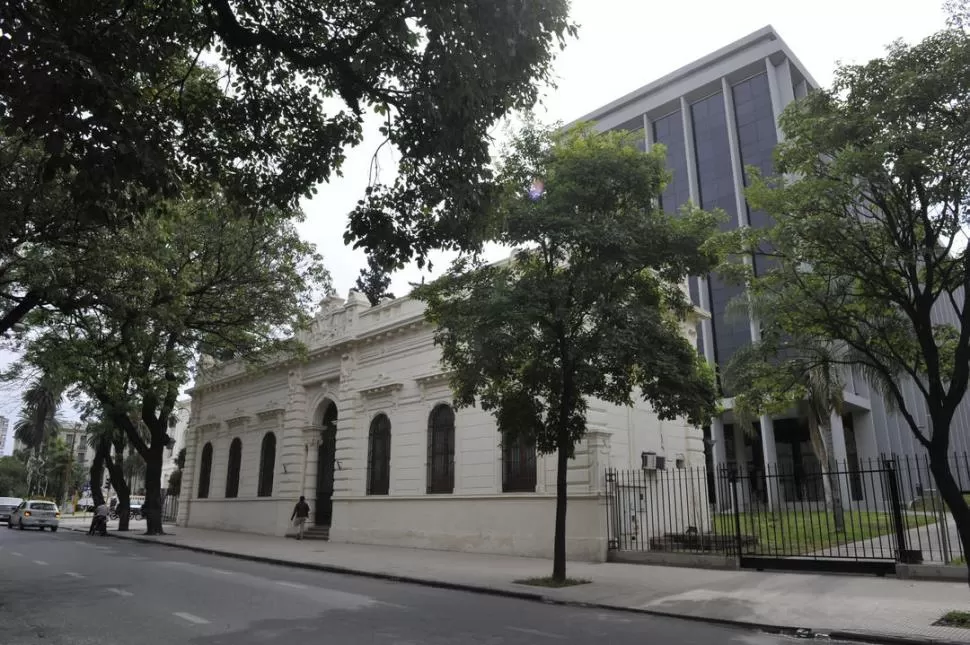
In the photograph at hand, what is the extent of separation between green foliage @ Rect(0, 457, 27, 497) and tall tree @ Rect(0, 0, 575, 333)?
3322 inches

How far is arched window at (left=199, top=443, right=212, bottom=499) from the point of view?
106ft

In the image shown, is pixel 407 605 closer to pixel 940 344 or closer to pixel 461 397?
pixel 461 397

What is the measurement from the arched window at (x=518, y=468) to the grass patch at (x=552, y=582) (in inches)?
201

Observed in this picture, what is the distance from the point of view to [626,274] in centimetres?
1293

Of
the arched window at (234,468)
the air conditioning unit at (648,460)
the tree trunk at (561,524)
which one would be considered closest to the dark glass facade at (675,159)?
the air conditioning unit at (648,460)

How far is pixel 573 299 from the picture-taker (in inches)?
499

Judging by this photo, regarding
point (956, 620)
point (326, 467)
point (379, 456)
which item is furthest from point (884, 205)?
point (326, 467)

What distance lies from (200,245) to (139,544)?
11.0 meters

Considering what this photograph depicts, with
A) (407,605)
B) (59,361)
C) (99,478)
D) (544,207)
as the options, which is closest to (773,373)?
(544,207)

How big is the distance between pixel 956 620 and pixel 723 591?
3536 mm

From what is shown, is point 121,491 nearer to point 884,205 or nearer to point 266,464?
point 266,464

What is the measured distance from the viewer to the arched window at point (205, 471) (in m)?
32.2

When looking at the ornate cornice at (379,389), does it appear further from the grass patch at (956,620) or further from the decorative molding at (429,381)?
the grass patch at (956,620)

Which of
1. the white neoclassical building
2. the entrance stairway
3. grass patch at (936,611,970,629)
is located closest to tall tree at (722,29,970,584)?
grass patch at (936,611,970,629)
